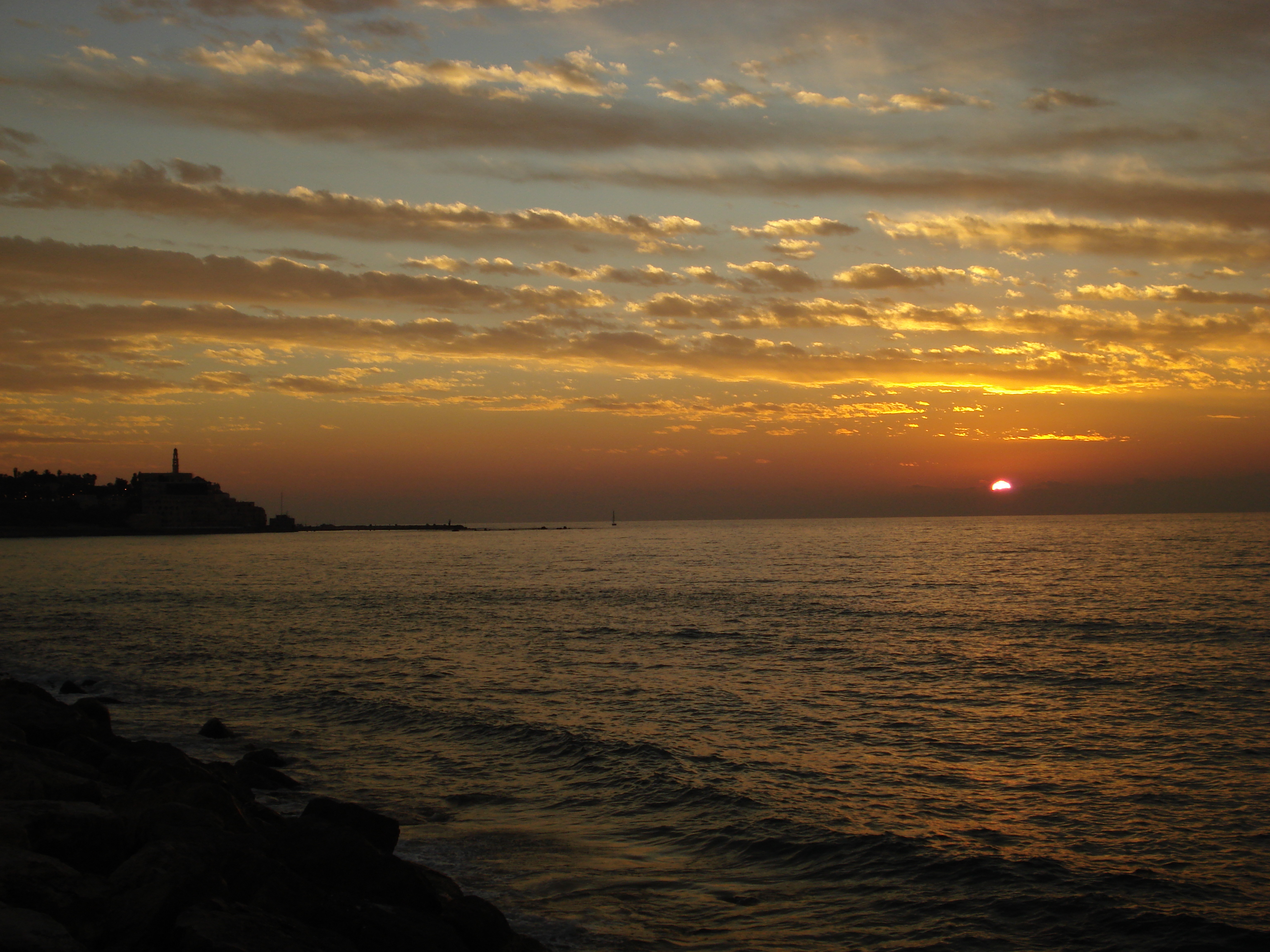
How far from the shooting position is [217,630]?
1848 inches

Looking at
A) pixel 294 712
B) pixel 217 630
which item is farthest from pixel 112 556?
pixel 294 712

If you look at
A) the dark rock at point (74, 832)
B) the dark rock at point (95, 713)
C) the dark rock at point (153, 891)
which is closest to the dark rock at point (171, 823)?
the dark rock at point (74, 832)

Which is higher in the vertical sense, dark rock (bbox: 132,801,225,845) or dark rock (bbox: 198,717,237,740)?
dark rock (bbox: 132,801,225,845)

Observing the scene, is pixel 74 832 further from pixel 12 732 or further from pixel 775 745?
pixel 775 745

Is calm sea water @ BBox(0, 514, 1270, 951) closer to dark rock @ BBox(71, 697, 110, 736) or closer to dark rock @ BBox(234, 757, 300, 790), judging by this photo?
dark rock @ BBox(234, 757, 300, 790)

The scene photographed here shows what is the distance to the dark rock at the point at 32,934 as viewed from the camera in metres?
7.27

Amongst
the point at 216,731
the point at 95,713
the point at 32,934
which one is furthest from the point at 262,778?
the point at 32,934

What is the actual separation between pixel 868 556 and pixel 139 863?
388 feet

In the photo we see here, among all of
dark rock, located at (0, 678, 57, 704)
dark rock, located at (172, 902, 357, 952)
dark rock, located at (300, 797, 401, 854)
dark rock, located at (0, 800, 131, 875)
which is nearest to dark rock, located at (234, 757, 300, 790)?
dark rock, located at (0, 678, 57, 704)

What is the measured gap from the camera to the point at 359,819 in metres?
12.8

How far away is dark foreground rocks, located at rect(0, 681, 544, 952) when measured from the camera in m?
8.30

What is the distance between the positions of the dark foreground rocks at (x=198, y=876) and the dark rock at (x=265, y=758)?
4.95m

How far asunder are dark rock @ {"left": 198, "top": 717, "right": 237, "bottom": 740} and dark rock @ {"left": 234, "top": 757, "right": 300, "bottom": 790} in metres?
4.92

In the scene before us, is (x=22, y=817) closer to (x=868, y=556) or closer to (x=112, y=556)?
(x=868, y=556)
